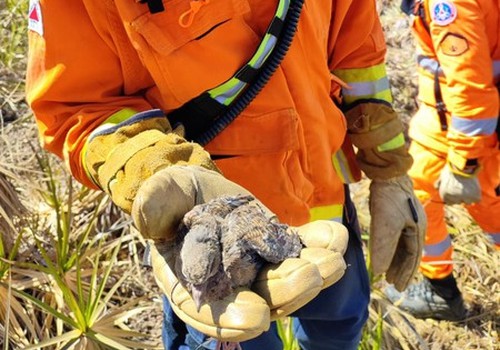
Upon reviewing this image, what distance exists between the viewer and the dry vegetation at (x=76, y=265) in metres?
2.49

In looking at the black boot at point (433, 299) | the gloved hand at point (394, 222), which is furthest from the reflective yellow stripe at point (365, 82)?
the black boot at point (433, 299)

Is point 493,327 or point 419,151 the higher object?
point 419,151

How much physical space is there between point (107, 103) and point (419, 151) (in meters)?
2.07

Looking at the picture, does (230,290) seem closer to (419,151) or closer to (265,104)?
(265,104)

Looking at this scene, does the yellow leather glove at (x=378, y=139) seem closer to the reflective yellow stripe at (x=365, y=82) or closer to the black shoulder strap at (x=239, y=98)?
the reflective yellow stripe at (x=365, y=82)

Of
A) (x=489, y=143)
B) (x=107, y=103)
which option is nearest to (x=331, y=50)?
(x=107, y=103)

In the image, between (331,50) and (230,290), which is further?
(331,50)

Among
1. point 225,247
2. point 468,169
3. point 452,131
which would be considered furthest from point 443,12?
point 225,247

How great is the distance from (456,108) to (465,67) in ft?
0.61

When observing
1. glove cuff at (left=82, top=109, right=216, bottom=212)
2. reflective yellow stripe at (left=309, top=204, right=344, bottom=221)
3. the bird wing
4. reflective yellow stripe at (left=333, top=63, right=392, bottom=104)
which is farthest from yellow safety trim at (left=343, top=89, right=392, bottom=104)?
the bird wing

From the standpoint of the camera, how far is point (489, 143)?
307 cm

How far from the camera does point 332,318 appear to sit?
2.04 m

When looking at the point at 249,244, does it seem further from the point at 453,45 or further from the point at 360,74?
the point at 453,45

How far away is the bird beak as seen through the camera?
122 centimetres
